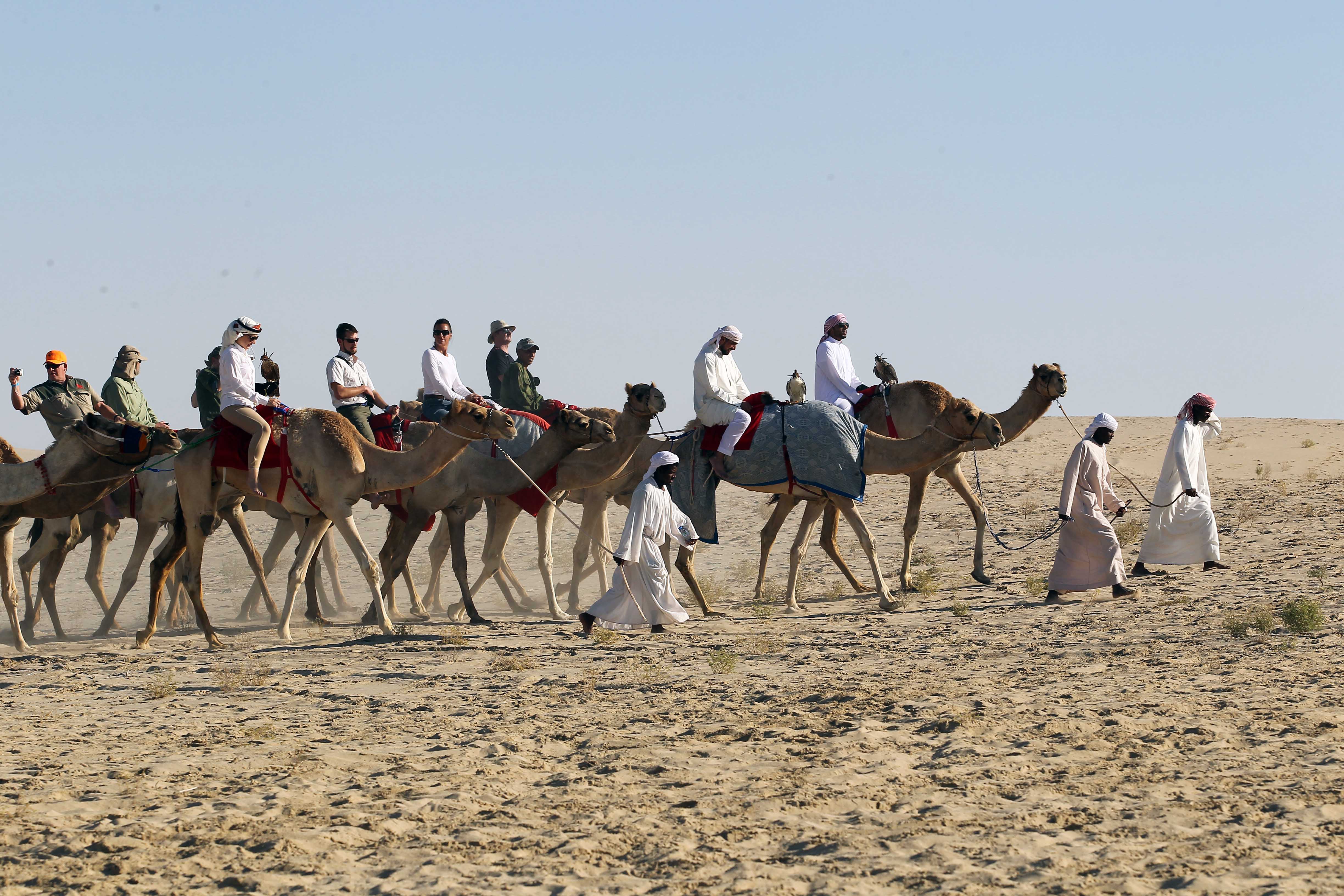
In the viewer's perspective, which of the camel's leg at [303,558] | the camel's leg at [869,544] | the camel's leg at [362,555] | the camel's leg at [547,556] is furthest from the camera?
the camel's leg at [547,556]

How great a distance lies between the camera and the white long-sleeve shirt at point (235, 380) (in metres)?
12.2

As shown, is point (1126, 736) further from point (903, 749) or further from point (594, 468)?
point (594, 468)

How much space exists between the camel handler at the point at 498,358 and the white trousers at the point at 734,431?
3.29 meters

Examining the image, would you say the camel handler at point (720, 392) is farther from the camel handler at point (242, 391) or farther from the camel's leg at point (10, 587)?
the camel's leg at point (10, 587)

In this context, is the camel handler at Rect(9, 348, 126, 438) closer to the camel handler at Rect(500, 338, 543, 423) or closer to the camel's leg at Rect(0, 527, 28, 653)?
the camel's leg at Rect(0, 527, 28, 653)

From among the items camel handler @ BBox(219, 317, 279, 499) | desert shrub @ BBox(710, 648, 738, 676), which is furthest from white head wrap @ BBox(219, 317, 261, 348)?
desert shrub @ BBox(710, 648, 738, 676)

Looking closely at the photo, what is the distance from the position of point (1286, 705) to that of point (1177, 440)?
22.1 feet

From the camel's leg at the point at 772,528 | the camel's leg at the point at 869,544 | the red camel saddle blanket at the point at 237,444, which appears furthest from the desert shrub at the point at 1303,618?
the red camel saddle blanket at the point at 237,444

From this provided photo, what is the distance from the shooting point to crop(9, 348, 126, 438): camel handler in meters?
12.7

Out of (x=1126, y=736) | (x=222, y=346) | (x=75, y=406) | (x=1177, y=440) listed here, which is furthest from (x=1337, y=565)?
(x=75, y=406)

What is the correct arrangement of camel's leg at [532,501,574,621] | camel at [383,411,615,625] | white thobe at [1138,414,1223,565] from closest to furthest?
camel at [383,411,615,625] → camel's leg at [532,501,574,621] → white thobe at [1138,414,1223,565]

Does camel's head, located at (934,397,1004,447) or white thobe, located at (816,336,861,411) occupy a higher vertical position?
white thobe, located at (816,336,861,411)

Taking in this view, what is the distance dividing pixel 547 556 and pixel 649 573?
262 cm

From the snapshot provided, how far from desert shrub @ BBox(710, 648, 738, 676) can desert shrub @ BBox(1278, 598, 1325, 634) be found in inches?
167
